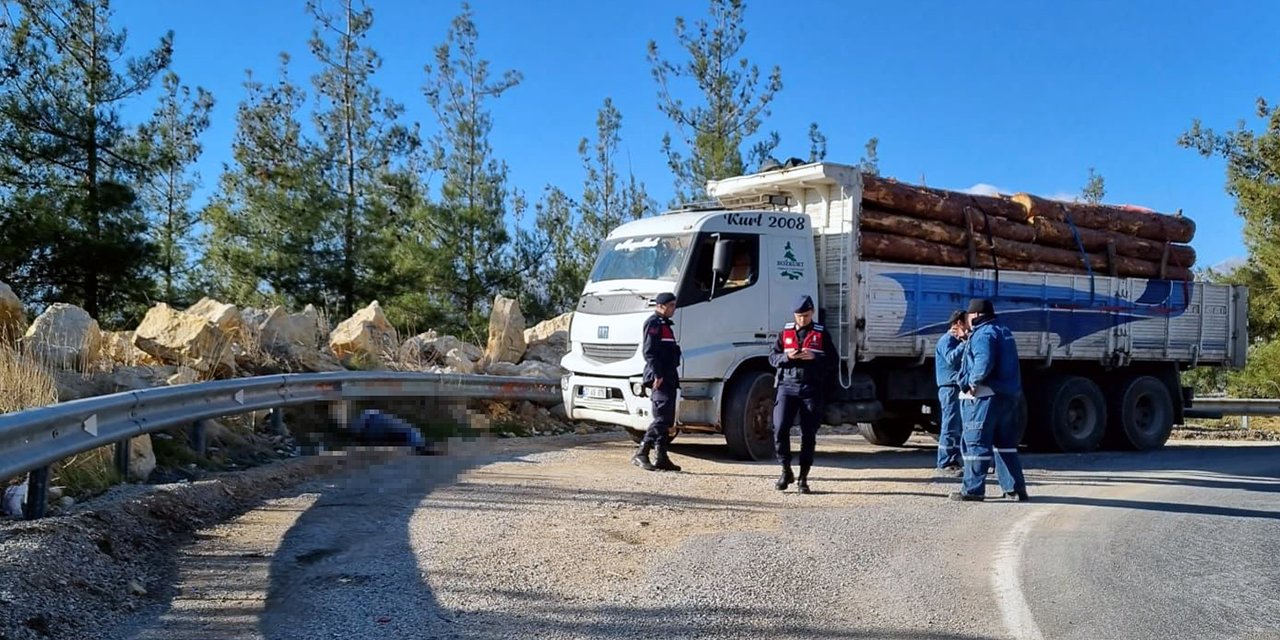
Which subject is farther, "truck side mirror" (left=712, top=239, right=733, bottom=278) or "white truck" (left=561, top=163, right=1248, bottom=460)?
"white truck" (left=561, top=163, right=1248, bottom=460)

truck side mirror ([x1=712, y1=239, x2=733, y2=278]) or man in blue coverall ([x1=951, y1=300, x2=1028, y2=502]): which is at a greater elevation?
truck side mirror ([x1=712, y1=239, x2=733, y2=278])

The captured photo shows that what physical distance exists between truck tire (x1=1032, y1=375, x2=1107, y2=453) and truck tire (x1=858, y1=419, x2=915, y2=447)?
1728mm

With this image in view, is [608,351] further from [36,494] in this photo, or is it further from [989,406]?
[36,494]

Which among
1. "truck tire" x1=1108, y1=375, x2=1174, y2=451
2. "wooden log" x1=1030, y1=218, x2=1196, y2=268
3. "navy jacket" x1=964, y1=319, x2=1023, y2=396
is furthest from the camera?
"truck tire" x1=1108, y1=375, x2=1174, y2=451

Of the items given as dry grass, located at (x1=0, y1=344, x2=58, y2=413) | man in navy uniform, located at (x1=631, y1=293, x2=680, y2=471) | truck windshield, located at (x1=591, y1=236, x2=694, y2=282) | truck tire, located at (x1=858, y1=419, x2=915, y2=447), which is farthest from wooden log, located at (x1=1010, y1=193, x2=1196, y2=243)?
dry grass, located at (x1=0, y1=344, x2=58, y2=413)

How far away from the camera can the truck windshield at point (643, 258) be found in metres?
10.7

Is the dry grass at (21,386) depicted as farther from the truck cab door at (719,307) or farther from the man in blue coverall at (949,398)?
the man in blue coverall at (949,398)

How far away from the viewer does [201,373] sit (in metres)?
10.6

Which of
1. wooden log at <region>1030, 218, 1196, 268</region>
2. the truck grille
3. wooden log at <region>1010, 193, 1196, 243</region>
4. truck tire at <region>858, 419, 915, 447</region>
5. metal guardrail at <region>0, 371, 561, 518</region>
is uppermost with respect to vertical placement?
wooden log at <region>1010, 193, 1196, 243</region>

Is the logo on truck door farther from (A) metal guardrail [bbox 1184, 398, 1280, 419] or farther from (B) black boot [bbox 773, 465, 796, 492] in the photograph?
(A) metal guardrail [bbox 1184, 398, 1280, 419]

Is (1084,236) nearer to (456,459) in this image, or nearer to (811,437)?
(811,437)

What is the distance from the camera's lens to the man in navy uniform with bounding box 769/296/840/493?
28.6 ft

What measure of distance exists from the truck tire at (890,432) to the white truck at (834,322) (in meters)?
0.02

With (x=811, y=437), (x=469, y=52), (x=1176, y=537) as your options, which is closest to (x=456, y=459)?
(x=811, y=437)
